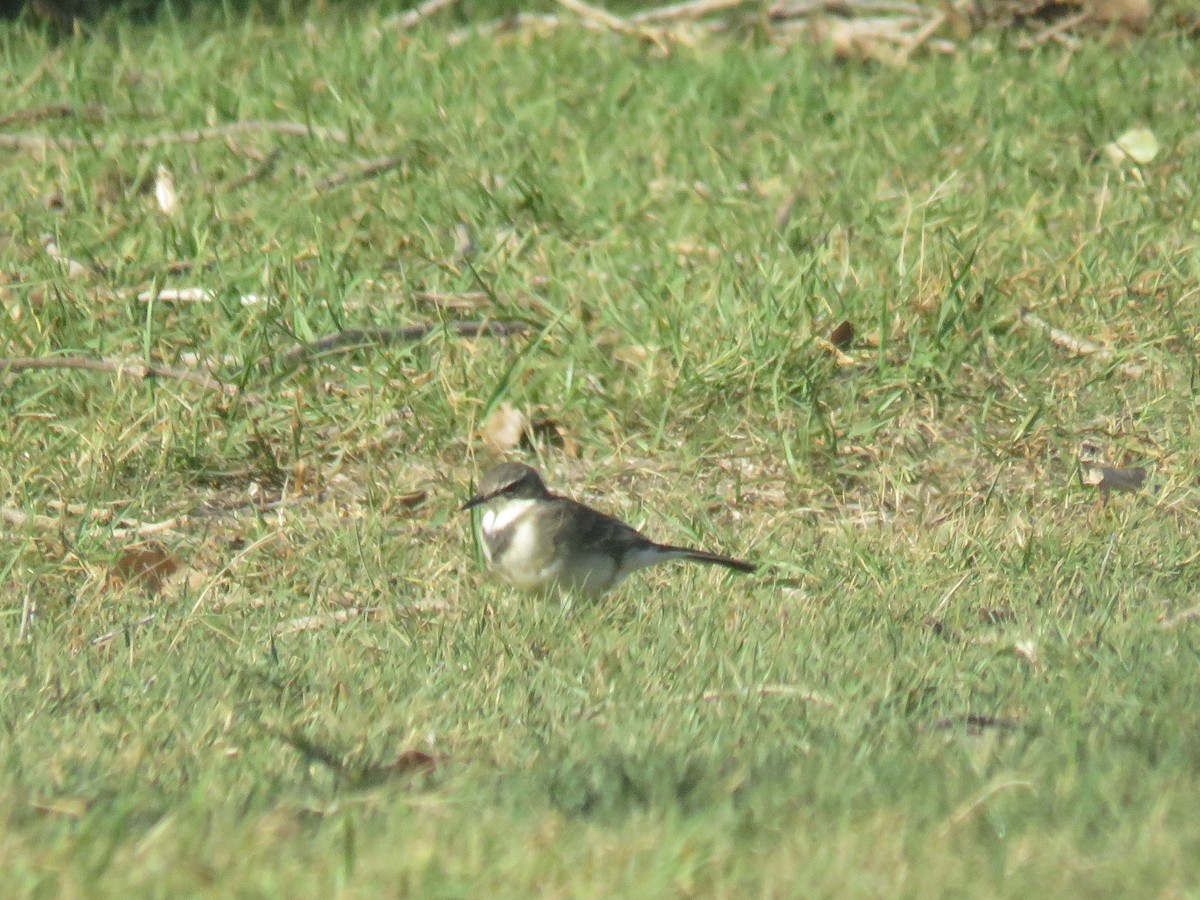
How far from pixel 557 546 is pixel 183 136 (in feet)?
13.7

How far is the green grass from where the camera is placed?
354 centimetres

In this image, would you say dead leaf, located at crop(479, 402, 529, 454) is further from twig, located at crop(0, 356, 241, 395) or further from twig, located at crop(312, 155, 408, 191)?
twig, located at crop(312, 155, 408, 191)

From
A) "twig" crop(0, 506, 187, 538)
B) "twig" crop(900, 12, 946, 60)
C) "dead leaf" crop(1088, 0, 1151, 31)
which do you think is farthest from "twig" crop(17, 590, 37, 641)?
"dead leaf" crop(1088, 0, 1151, 31)

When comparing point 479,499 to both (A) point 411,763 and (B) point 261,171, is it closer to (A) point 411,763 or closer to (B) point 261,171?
(A) point 411,763

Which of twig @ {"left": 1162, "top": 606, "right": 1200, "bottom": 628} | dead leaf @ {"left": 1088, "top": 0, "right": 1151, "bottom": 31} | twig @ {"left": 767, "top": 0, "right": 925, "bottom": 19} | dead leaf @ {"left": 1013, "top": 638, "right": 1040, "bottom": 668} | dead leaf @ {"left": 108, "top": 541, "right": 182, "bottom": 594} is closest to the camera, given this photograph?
dead leaf @ {"left": 1013, "top": 638, "right": 1040, "bottom": 668}

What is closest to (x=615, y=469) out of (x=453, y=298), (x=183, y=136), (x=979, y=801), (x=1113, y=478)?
(x=453, y=298)

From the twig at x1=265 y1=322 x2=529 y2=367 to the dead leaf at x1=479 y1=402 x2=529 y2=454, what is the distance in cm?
36

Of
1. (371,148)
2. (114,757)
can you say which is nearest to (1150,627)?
(114,757)

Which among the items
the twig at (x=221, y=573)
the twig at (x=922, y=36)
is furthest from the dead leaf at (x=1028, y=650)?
the twig at (x=922, y=36)

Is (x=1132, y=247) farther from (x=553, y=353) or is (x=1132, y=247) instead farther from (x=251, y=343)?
(x=251, y=343)

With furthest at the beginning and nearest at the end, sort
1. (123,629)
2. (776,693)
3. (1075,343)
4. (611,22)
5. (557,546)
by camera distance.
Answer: (611,22)
(1075,343)
(557,546)
(123,629)
(776,693)

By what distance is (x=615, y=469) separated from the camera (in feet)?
21.6

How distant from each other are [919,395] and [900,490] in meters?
0.70

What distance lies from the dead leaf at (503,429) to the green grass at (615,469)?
7cm
